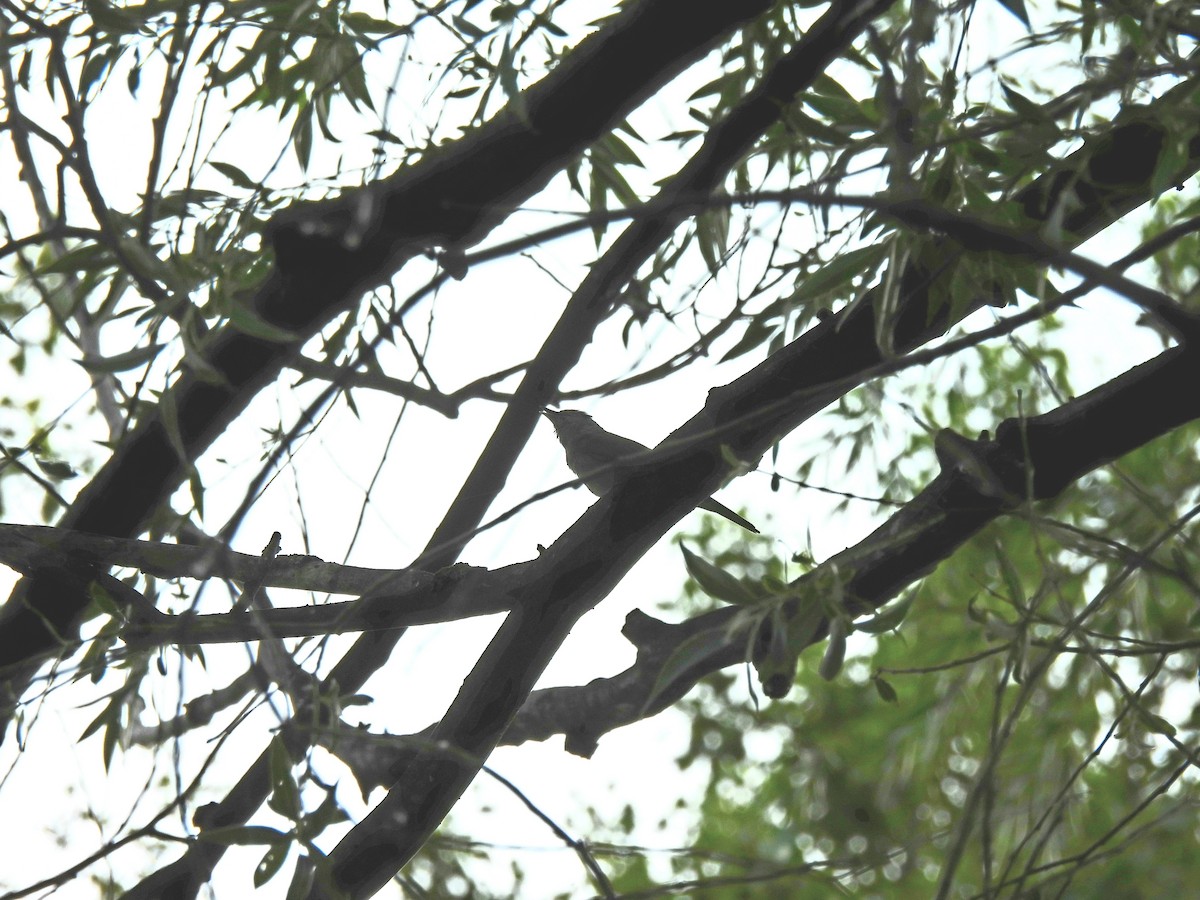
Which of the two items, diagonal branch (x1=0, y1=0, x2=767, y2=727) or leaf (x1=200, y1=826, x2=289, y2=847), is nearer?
leaf (x1=200, y1=826, x2=289, y2=847)

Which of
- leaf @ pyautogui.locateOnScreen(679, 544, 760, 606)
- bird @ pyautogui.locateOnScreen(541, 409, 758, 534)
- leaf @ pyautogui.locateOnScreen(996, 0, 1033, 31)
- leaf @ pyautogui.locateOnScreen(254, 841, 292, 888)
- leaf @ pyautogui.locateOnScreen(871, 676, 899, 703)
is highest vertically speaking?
bird @ pyautogui.locateOnScreen(541, 409, 758, 534)

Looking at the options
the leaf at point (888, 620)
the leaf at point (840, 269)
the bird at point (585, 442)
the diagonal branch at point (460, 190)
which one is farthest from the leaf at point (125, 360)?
the bird at point (585, 442)

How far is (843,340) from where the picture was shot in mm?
1667

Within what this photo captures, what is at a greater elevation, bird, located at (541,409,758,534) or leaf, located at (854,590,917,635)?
bird, located at (541,409,758,534)

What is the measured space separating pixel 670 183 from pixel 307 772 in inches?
41.0

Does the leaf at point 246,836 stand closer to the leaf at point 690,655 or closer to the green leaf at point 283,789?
the green leaf at point 283,789

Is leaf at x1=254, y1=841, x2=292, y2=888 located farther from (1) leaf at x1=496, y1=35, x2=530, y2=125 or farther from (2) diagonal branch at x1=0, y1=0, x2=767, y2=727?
(1) leaf at x1=496, y1=35, x2=530, y2=125

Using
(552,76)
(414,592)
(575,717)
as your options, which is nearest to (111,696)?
(414,592)

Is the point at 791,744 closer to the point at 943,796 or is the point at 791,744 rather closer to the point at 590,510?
the point at 943,796

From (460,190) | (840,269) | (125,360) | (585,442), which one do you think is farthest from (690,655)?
(585,442)

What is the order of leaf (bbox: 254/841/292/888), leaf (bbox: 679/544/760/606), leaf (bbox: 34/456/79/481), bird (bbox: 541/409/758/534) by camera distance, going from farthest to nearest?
bird (bbox: 541/409/758/534) → leaf (bbox: 34/456/79/481) → leaf (bbox: 679/544/760/606) → leaf (bbox: 254/841/292/888)

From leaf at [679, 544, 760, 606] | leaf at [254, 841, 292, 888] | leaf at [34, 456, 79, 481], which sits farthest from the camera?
leaf at [34, 456, 79, 481]

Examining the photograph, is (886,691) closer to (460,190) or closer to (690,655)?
(690,655)

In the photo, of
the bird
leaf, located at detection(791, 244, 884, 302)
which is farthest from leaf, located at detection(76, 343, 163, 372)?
the bird
